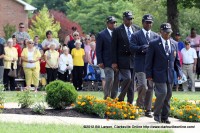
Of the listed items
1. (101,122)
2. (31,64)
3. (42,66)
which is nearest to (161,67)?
(101,122)

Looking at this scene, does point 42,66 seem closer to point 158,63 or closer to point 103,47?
point 103,47

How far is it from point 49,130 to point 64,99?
433cm

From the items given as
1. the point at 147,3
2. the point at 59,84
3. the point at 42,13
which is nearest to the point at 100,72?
the point at 59,84

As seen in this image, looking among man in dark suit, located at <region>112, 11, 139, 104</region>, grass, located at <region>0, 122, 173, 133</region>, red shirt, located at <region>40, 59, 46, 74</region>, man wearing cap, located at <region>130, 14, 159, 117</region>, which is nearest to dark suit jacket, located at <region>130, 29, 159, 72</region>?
man wearing cap, located at <region>130, 14, 159, 117</region>

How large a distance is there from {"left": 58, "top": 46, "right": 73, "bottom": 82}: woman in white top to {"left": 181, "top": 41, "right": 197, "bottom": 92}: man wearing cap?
4.78 m

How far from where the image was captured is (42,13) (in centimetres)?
6875

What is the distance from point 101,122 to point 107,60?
3.40 m

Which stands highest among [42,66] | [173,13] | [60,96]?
[173,13]

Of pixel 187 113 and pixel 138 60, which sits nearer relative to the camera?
pixel 187 113

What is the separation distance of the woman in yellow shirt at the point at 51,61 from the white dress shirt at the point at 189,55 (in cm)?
534

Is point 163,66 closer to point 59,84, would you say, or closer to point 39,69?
point 59,84

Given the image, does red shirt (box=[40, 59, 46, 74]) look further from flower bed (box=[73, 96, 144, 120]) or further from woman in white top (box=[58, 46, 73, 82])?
flower bed (box=[73, 96, 144, 120])

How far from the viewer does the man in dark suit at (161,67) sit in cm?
1568

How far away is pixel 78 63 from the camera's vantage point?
2798 cm
